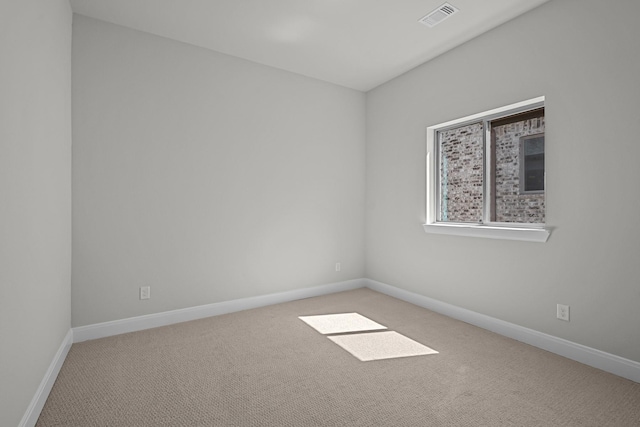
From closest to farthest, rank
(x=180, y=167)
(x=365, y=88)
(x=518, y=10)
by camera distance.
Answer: (x=518, y=10)
(x=180, y=167)
(x=365, y=88)

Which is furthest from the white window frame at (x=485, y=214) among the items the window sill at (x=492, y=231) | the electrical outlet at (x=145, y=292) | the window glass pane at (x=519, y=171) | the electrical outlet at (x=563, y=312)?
the electrical outlet at (x=145, y=292)

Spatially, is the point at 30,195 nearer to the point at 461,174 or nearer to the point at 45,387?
the point at 45,387

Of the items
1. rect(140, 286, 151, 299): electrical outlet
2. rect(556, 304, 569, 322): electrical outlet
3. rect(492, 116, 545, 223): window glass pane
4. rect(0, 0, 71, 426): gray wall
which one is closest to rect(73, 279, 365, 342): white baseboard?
rect(140, 286, 151, 299): electrical outlet

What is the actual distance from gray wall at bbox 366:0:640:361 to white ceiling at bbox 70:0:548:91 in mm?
303

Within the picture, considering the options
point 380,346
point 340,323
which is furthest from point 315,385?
point 340,323

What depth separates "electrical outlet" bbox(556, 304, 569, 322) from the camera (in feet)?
8.00

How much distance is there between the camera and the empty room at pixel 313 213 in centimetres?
181

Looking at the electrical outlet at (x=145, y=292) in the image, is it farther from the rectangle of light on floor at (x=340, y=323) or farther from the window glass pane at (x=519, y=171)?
the window glass pane at (x=519, y=171)

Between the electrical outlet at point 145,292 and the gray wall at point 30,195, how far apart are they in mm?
609

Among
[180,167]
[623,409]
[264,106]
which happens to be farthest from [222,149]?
[623,409]

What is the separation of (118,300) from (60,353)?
638 mm

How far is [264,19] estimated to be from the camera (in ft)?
9.18

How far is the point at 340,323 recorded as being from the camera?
3.14 m

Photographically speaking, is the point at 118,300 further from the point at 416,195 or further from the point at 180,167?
the point at 416,195
